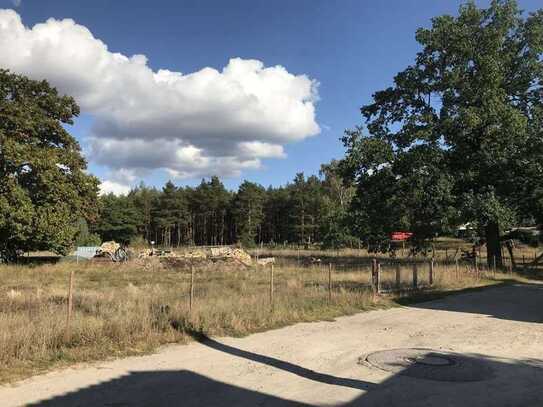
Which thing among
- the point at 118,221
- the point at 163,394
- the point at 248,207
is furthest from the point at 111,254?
the point at 248,207

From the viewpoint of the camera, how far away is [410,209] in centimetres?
3209

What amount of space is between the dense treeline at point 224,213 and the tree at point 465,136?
147ft

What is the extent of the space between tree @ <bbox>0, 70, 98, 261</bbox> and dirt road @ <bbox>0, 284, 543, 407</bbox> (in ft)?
83.5

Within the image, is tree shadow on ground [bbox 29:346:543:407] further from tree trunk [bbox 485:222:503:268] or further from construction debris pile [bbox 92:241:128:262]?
construction debris pile [bbox 92:241:128:262]

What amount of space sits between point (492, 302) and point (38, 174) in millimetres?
27407

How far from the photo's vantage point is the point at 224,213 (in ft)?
351

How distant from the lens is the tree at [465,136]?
99.2ft

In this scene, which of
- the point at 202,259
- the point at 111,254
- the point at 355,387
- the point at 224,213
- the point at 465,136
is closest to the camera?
the point at 355,387

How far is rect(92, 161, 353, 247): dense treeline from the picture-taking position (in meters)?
90.6

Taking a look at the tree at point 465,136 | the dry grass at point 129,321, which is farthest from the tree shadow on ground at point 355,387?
the tree at point 465,136

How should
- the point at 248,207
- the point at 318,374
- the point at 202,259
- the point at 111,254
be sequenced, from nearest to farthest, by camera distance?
1. the point at 318,374
2. the point at 202,259
3. the point at 111,254
4. the point at 248,207

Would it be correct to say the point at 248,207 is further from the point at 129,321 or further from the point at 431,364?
the point at 431,364

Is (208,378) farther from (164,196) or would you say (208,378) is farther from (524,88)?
(164,196)

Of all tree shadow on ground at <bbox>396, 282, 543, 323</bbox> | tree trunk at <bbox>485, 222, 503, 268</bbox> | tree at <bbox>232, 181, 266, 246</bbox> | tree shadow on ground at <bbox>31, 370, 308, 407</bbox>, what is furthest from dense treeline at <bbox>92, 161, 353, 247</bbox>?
tree shadow on ground at <bbox>31, 370, 308, 407</bbox>
